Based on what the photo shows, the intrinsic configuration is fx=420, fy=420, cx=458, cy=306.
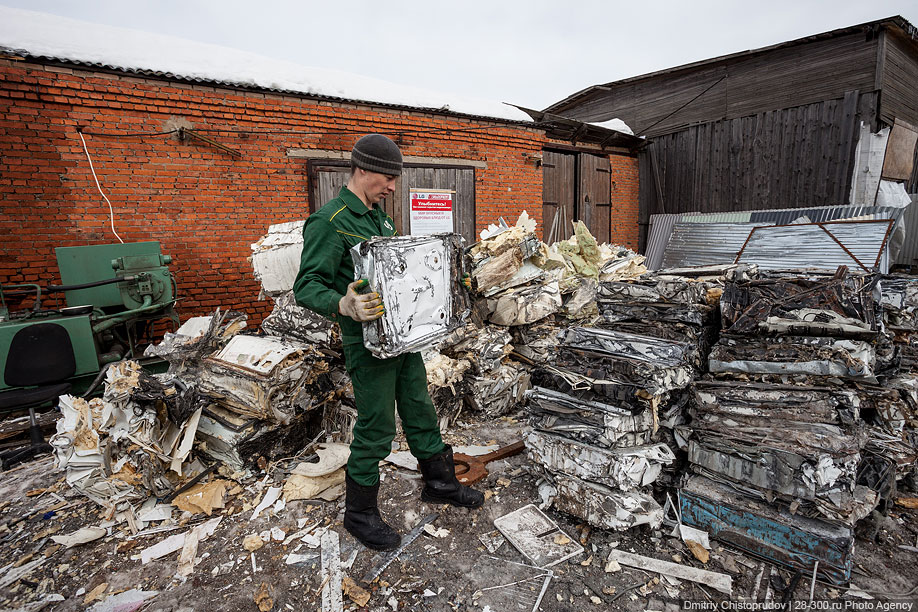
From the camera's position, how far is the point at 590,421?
248cm

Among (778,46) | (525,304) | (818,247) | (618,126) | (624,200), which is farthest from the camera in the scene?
(624,200)

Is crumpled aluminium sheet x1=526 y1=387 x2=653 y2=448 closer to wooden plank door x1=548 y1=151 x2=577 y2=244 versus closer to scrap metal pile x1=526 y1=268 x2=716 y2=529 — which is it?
scrap metal pile x1=526 y1=268 x2=716 y2=529

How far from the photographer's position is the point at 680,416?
2662mm

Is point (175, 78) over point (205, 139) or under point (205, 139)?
over

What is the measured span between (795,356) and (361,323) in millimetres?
2466

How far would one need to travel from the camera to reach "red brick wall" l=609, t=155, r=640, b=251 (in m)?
10.1

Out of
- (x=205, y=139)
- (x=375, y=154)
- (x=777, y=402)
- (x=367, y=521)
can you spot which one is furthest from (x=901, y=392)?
(x=205, y=139)

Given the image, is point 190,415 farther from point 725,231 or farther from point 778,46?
point 778,46

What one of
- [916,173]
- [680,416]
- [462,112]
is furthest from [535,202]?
[916,173]

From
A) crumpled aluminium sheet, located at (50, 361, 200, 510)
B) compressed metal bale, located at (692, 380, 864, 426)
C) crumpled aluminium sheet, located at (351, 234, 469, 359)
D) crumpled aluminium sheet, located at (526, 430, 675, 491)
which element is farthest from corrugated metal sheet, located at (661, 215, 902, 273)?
crumpled aluminium sheet, located at (50, 361, 200, 510)

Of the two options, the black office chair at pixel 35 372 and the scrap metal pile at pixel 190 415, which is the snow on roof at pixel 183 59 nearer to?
the black office chair at pixel 35 372

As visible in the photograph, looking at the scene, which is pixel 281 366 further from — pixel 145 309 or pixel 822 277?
pixel 822 277

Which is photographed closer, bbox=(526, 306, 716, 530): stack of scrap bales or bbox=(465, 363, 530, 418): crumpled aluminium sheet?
bbox=(526, 306, 716, 530): stack of scrap bales

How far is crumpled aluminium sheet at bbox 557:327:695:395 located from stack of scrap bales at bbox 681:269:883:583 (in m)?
0.24
